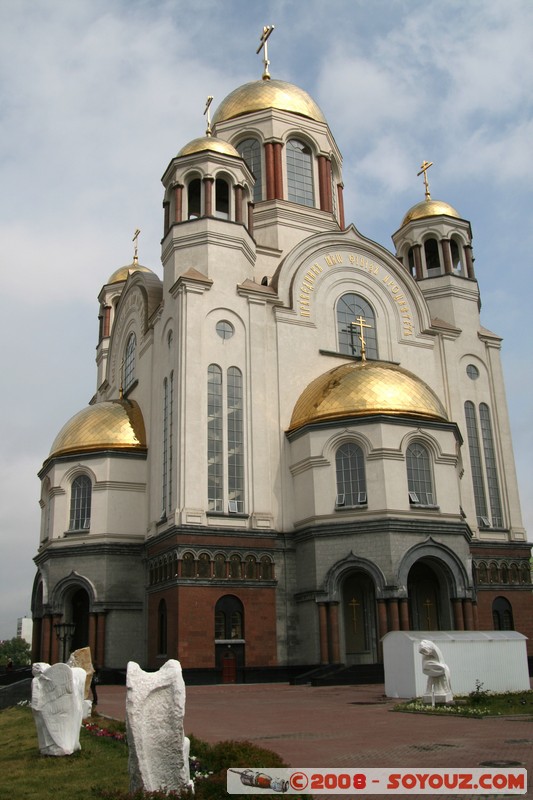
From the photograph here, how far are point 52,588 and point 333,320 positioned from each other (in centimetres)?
1486

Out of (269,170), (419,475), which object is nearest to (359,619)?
(419,475)

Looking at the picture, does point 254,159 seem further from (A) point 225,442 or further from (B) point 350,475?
(B) point 350,475

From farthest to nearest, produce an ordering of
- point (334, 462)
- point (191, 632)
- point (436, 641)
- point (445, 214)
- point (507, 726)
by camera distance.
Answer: point (445, 214) → point (334, 462) → point (191, 632) → point (436, 641) → point (507, 726)

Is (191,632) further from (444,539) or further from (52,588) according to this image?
(444,539)

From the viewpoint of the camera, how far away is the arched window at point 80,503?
2912 centimetres

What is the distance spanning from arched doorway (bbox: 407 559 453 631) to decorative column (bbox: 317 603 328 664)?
3.04 metres

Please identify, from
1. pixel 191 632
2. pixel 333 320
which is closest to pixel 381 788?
→ pixel 191 632

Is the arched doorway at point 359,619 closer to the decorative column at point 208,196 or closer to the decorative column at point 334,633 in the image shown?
the decorative column at point 334,633

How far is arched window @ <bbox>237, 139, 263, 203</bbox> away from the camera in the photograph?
3594 cm

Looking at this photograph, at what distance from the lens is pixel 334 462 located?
88.9 feet

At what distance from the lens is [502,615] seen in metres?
30.9

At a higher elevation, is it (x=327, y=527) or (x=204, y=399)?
(x=204, y=399)

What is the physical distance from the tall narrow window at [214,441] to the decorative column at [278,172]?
11.1 metres

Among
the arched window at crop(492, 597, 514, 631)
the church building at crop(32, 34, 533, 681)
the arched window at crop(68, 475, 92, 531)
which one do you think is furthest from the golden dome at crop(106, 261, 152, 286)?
the arched window at crop(492, 597, 514, 631)
